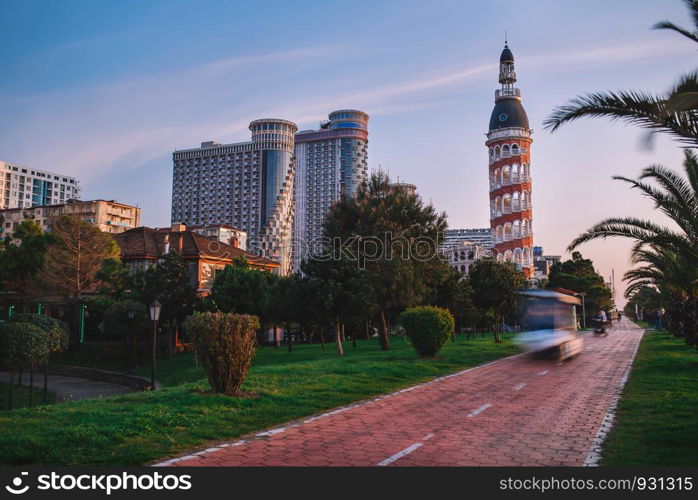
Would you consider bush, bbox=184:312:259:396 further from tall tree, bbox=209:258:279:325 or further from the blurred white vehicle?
tall tree, bbox=209:258:279:325

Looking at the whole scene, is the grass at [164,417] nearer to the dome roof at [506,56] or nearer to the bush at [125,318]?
the bush at [125,318]

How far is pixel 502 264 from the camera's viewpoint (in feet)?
131

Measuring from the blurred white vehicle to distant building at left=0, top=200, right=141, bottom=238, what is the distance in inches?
4021

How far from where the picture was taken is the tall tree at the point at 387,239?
31641 millimetres

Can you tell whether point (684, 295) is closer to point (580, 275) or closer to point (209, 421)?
point (209, 421)

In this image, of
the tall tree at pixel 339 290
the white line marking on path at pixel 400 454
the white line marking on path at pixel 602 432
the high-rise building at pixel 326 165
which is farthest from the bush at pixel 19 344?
the high-rise building at pixel 326 165

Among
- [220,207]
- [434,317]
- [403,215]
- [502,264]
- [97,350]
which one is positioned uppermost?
[220,207]

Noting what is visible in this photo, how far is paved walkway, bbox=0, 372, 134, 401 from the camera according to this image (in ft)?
94.2

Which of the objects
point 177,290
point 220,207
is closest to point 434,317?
point 177,290

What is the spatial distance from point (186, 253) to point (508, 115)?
71.7 m

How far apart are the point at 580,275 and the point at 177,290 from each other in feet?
236

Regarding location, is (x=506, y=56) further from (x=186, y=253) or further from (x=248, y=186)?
(x=248, y=186)

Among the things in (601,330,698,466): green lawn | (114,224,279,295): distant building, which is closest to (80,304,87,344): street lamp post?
(114,224,279,295): distant building

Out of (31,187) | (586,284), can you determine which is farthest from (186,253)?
(31,187)
